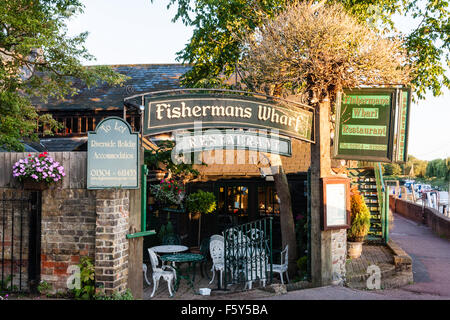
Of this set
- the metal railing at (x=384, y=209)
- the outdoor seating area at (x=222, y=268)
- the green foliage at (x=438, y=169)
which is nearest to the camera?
the outdoor seating area at (x=222, y=268)

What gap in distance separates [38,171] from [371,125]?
19.1 feet

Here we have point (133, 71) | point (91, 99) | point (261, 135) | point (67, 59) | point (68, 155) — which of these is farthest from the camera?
point (133, 71)

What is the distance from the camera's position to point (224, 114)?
6902mm

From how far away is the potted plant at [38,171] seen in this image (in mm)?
5930

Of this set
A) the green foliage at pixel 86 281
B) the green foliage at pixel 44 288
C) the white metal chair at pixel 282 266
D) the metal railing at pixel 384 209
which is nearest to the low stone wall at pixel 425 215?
the metal railing at pixel 384 209

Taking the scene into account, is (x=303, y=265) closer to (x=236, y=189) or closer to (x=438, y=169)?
(x=236, y=189)

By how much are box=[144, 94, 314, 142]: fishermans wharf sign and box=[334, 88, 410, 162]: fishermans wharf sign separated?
619 millimetres

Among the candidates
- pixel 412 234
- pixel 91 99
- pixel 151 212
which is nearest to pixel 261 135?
pixel 151 212

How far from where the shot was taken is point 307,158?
13.0m

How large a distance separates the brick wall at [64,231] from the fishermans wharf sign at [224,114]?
4.82 ft

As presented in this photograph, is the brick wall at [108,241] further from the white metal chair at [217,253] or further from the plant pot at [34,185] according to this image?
the white metal chair at [217,253]

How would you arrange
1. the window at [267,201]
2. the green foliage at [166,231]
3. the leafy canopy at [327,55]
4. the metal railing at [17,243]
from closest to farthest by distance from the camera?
the metal railing at [17,243]
the leafy canopy at [327,55]
the green foliage at [166,231]
the window at [267,201]
